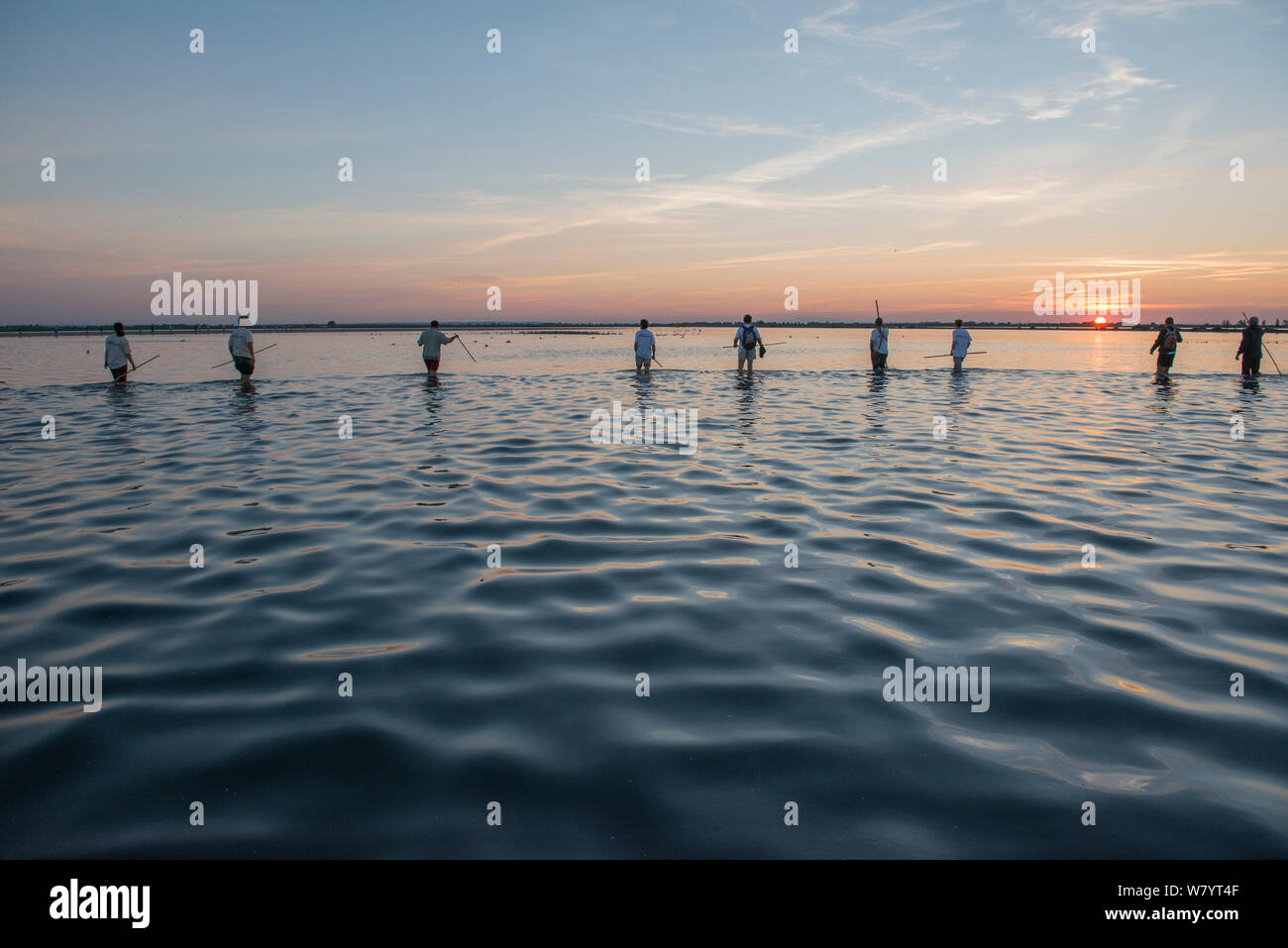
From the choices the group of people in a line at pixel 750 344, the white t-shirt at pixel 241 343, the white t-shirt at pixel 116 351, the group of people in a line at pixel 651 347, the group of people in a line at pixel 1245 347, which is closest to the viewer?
the white t-shirt at pixel 116 351

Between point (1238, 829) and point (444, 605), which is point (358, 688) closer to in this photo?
point (444, 605)

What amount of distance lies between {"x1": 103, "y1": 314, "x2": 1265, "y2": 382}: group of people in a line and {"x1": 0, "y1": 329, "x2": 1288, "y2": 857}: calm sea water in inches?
603

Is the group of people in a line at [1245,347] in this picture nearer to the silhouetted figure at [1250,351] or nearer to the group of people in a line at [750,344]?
the silhouetted figure at [1250,351]

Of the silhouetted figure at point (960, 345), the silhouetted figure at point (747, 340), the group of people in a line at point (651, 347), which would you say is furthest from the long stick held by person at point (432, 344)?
the silhouetted figure at point (960, 345)

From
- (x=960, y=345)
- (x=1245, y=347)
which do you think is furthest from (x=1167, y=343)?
(x=960, y=345)

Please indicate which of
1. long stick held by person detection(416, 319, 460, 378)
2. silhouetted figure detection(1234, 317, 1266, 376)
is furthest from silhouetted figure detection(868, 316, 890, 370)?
long stick held by person detection(416, 319, 460, 378)

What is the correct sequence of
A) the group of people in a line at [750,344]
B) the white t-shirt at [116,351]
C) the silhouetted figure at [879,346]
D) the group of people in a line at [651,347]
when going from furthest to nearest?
the silhouetted figure at [879,346] → the group of people in a line at [750,344] → the group of people in a line at [651,347] → the white t-shirt at [116,351]

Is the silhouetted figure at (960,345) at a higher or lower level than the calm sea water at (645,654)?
higher

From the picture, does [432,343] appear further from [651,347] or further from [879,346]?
[879,346]

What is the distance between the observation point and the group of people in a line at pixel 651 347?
25672 mm

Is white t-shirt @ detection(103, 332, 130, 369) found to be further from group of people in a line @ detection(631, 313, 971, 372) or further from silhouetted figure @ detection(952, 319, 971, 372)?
silhouetted figure @ detection(952, 319, 971, 372)

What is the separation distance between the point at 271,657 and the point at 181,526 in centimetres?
443

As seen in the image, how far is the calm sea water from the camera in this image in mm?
3348

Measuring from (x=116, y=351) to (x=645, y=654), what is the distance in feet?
92.5
